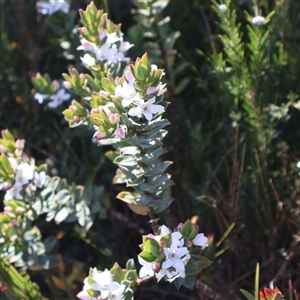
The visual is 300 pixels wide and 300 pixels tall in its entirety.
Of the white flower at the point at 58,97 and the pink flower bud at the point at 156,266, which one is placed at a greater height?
the white flower at the point at 58,97

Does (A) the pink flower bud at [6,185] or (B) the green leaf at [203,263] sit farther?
(A) the pink flower bud at [6,185]

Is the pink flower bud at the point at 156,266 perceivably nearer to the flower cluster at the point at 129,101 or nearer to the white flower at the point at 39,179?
the flower cluster at the point at 129,101

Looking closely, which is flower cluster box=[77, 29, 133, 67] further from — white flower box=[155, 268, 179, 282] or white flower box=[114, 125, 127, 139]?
white flower box=[155, 268, 179, 282]

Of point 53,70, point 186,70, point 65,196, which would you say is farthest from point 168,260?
point 53,70

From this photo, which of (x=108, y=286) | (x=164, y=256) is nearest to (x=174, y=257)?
(x=164, y=256)

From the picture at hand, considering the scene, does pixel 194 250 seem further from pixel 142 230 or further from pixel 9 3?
pixel 9 3

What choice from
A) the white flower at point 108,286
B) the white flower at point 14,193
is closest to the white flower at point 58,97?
the white flower at point 14,193
